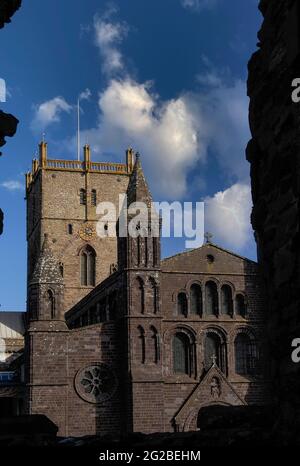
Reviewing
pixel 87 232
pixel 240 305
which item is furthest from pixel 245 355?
pixel 87 232

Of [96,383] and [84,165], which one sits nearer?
[96,383]

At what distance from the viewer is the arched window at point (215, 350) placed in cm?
3416

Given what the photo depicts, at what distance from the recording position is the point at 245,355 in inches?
1368

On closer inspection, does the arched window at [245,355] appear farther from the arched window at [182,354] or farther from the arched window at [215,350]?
the arched window at [182,354]

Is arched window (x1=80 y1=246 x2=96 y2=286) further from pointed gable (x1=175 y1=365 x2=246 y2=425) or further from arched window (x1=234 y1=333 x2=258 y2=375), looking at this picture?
pointed gable (x1=175 y1=365 x2=246 y2=425)

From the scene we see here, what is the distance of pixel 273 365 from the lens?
489 cm

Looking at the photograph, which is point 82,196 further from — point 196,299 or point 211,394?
point 211,394

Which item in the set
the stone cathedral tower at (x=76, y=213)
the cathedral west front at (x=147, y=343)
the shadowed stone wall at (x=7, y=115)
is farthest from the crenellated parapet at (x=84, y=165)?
the shadowed stone wall at (x=7, y=115)

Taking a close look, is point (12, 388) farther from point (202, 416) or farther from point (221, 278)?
point (202, 416)

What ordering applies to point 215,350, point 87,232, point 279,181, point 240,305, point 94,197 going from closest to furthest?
point 279,181 < point 215,350 < point 240,305 < point 87,232 < point 94,197

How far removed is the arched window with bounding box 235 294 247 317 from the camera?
35250 mm

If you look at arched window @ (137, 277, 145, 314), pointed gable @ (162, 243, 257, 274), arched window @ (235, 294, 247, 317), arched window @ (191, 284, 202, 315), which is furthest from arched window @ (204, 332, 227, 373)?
arched window @ (137, 277, 145, 314)

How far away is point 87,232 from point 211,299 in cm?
2736
